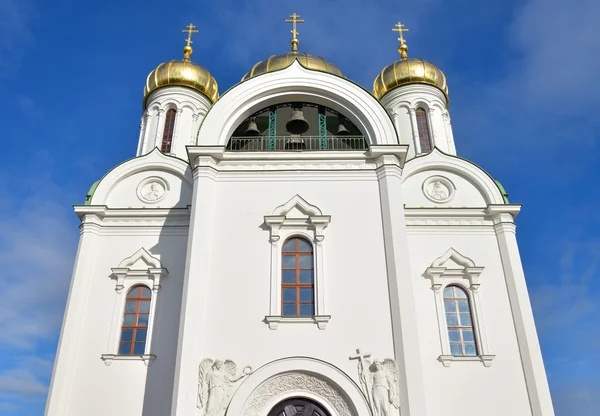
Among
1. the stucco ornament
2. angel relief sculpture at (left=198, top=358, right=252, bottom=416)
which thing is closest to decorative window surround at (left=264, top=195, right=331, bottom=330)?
the stucco ornament

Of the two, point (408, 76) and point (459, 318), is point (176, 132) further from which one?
point (459, 318)

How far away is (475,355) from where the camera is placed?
11109mm

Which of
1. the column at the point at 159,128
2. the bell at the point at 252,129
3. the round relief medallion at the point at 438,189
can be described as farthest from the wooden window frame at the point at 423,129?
the column at the point at 159,128

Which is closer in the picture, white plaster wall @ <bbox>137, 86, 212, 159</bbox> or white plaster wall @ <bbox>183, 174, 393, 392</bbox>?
white plaster wall @ <bbox>183, 174, 393, 392</bbox>

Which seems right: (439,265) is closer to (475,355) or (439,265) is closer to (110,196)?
(475,355)

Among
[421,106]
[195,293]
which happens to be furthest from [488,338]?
[421,106]

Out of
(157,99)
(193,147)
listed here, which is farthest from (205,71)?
(193,147)

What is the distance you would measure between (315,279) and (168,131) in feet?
29.4

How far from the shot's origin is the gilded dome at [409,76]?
1744 cm

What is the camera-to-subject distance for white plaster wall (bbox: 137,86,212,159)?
16562 mm

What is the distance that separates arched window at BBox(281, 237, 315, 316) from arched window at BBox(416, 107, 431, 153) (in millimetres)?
7084

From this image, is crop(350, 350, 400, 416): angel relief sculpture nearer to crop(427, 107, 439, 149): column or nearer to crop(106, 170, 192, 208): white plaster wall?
crop(106, 170, 192, 208): white plaster wall

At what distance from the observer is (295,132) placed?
1275cm

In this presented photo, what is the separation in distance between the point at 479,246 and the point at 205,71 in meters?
10.9
